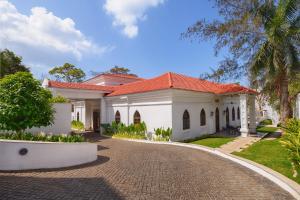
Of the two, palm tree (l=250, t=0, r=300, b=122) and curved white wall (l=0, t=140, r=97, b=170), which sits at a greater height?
palm tree (l=250, t=0, r=300, b=122)

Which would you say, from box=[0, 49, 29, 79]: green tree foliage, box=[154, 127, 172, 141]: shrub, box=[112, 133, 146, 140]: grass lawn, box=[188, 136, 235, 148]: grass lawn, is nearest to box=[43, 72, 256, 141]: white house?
box=[154, 127, 172, 141]: shrub

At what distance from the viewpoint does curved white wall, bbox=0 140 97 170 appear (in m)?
8.22

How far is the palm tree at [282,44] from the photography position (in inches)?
563

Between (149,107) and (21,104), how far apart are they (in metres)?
10.1

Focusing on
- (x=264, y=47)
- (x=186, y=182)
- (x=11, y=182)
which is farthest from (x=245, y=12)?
(x=11, y=182)

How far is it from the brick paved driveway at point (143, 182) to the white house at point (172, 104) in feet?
23.5

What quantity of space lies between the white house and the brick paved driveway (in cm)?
716

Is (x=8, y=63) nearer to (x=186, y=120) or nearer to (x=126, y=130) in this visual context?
(x=126, y=130)

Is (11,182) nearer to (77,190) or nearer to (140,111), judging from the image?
(77,190)

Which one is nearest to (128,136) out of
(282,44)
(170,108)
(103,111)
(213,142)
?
(170,108)

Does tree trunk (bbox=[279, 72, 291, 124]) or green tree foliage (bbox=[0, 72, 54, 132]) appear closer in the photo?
green tree foliage (bbox=[0, 72, 54, 132])

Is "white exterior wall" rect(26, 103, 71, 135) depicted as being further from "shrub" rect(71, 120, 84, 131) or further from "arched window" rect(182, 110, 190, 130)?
"shrub" rect(71, 120, 84, 131)

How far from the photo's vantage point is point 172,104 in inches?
640

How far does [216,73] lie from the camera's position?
20062 mm
